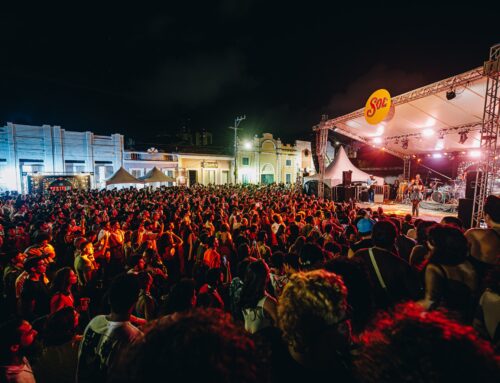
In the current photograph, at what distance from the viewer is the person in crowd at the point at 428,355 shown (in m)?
0.70

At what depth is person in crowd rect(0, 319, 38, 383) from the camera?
1.72 meters

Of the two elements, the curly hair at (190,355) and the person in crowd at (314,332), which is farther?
the person in crowd at (314,332)

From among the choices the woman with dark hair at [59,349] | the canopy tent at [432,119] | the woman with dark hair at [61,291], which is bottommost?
the woman with dark hair at [59,349]

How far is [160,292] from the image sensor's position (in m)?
3.88

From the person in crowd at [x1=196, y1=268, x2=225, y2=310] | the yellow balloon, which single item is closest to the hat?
the person in crowd at [x1=196, y1=268, x2=225, y2=310]

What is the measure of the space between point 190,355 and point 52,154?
29379 mm

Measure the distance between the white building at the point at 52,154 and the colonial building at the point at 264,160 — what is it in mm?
16841

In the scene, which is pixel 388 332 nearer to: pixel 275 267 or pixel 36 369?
pixel 275 267

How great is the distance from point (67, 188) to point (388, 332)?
85.1ft

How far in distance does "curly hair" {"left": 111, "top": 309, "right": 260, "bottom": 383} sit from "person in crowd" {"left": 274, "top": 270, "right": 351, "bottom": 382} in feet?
1.70

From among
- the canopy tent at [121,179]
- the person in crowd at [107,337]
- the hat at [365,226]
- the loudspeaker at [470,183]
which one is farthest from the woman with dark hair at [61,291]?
the canopy tent at [121,179]

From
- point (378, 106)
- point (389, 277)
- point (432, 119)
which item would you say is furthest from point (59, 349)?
point (432, 119)

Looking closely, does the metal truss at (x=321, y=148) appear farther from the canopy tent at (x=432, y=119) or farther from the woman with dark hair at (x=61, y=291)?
the woman with dark hair at (x=61, y=291)

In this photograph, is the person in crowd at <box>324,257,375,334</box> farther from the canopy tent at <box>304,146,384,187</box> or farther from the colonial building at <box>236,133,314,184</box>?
the colonial building at <box>236,133,314,184</box>
